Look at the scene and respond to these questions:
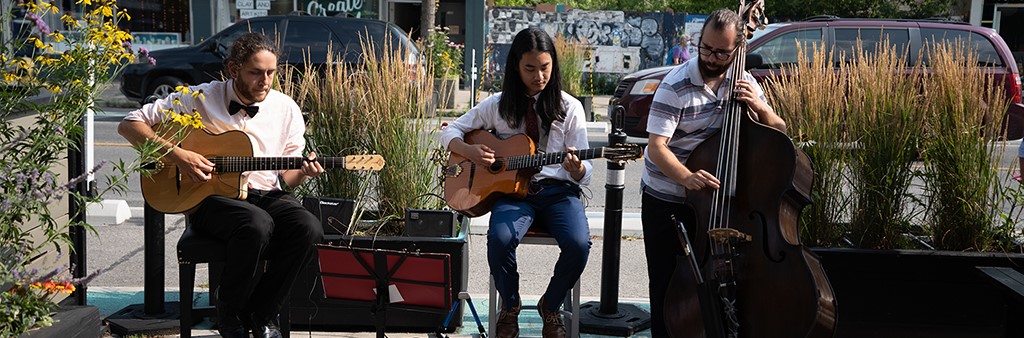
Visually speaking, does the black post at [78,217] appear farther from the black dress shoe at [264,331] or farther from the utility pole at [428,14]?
the utility pole at [428,14]

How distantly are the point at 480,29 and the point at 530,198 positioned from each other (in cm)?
1707

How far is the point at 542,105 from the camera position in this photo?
425cm

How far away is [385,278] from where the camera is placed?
156 inches

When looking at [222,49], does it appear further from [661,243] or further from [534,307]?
[661,243]

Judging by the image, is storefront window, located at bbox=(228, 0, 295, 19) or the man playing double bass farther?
storefront window, located at bbox=(228, 0, 295, 19)

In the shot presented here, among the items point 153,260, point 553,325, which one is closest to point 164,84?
point 153,260

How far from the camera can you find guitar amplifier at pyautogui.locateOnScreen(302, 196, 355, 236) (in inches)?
180

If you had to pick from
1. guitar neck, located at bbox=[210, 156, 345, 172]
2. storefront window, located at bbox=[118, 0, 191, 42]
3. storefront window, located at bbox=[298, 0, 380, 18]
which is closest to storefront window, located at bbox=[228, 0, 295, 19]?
storefront window, located at bbox=[298, 0, 380, 18]

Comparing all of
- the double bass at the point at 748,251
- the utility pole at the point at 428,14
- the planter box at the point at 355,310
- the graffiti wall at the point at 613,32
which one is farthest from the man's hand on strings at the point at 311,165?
the graffiti wall at the point at 613,32

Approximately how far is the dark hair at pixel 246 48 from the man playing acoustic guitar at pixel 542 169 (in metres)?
0.88

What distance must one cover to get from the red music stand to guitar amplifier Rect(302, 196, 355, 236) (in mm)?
498

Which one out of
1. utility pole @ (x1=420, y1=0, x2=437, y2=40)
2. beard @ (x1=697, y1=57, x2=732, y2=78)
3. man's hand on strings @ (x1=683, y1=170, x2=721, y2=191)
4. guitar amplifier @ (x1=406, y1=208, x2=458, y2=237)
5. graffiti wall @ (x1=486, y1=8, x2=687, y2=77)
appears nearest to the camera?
man's hand on strings @ (x1=683, y1=170, x2=721, y2=191)

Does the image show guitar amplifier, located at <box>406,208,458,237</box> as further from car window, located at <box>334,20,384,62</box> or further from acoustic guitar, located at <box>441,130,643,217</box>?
car window, located at <box>334,20,384,62</box>

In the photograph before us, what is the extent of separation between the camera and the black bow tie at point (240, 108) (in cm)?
418
